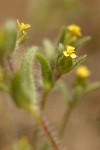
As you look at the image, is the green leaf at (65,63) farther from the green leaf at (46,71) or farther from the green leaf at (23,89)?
the green leaf at (23,89)

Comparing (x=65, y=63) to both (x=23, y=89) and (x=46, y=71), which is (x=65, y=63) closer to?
(x=46, y=71)

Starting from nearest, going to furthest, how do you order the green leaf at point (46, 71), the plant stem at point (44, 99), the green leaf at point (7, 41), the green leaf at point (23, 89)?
the green leaf at point (23, 89) < the green leaf at point (7, 41) < the green leaf at point (46, 71) < the plant stem at point (44, 99)

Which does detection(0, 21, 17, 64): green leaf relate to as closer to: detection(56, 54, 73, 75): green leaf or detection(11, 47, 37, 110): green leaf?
detection(11, 47, 37, 110): green leaf

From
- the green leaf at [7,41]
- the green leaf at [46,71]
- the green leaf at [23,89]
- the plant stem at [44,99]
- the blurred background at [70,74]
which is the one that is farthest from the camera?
the blurred background at [70,74]

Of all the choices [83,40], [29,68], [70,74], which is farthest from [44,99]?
[70,74]

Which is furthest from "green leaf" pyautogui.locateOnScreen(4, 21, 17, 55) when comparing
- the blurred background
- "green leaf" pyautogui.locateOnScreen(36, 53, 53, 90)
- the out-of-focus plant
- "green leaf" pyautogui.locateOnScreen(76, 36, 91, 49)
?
the blurred background

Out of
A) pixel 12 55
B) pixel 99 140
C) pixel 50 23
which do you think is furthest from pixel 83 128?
pixel 12 55

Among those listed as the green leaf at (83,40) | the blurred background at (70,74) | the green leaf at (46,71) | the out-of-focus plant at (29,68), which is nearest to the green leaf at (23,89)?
the out-of-focus plant at (29,68)
